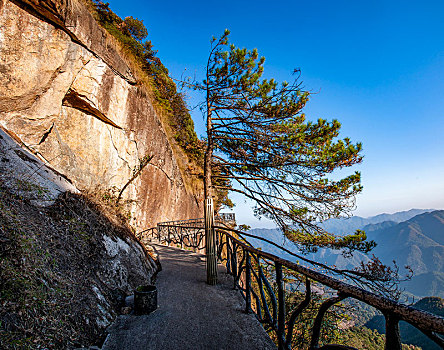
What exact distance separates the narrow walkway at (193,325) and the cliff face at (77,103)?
18.4 ft

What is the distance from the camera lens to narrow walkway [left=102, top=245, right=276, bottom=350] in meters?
2.74

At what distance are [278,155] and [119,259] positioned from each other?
4.95m

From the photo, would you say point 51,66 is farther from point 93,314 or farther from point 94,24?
point 93,314

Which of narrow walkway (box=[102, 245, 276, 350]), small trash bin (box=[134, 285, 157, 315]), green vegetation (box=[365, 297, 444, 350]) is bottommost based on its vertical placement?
green vegetation (box=[365, 297, 444, 350])

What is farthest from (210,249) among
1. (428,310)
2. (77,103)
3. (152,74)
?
(152,74)

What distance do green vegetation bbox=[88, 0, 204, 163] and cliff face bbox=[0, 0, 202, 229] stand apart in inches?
43.3

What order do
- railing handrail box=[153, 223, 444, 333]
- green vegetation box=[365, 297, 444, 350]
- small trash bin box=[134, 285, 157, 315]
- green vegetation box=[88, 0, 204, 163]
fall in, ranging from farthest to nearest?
1. green vegetation box=[88, 0, 204, 163]
2. green vegetation box=[365, 297, 444, 350]
3. small trash bin box=[134, 285, 157, 315]
4. railing handrail box=[153, 223, 444, 333]

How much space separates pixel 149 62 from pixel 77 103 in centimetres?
614

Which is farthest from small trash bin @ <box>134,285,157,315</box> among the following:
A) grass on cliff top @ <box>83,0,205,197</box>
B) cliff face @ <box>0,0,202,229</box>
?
cliff face @ <box>0,0,202,229</box>

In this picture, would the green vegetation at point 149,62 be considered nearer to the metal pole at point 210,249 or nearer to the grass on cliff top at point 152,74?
the grass on cliff top at point 152,74

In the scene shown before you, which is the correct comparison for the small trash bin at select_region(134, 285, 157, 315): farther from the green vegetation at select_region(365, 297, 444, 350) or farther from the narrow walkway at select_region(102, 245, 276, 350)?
the green vegetation at select_region(365, 297, 444, 350)

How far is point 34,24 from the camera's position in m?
6.43

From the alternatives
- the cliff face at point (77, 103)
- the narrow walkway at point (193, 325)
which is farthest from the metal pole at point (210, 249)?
the cliff face at point (77, 103)

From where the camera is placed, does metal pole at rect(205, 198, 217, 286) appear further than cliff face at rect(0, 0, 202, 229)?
No
